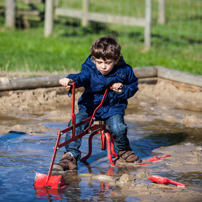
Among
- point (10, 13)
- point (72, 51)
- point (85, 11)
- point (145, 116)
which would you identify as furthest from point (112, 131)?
point (10, 13)

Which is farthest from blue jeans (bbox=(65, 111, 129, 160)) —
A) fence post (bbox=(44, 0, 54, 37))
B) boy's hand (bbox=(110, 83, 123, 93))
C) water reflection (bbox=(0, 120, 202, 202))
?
fence post (bbox=(44, 0, 54, 37))

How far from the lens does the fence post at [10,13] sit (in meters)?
13.1

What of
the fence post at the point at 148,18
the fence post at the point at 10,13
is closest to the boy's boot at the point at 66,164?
the fence post at the point at 148,18

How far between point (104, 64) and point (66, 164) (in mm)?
856

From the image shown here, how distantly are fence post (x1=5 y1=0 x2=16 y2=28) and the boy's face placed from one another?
10.0 m

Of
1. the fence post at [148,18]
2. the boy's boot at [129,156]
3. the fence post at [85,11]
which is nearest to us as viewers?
the boy's boot at [129,156]

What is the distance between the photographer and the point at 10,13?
13.2 meters

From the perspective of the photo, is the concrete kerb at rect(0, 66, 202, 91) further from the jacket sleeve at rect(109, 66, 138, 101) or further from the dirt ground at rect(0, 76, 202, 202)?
the jacket sleeve at rect(109, 66, 138, 101)

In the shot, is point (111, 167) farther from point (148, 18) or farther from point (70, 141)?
point (148, 18)

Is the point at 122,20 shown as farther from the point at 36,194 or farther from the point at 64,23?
the point at 36,194

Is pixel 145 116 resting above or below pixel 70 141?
below

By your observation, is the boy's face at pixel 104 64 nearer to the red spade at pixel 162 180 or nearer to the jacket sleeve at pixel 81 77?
the jacket sleeve at pixel 81 77

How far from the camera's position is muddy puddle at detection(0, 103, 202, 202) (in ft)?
10.2

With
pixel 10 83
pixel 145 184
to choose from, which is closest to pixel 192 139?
pixel 145 184
